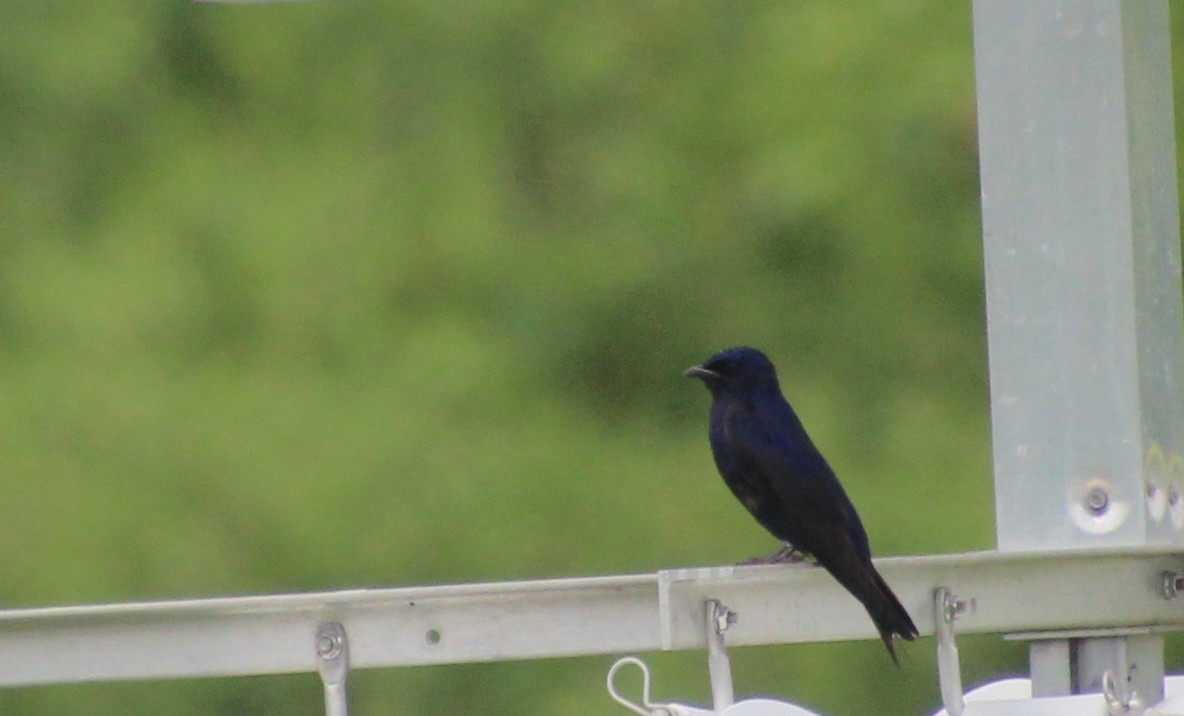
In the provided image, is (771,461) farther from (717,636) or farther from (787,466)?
(717,636)

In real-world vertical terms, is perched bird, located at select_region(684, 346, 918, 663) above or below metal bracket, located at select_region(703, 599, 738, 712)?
above

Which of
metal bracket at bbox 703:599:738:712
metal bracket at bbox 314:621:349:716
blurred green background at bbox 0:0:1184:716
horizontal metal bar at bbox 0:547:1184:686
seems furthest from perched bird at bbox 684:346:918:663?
blurred green background at bbox 0:0:1184:716

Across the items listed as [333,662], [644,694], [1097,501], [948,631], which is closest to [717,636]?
[644,694]

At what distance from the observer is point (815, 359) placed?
6.04 meters

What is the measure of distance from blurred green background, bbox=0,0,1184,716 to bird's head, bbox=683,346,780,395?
1721 mm

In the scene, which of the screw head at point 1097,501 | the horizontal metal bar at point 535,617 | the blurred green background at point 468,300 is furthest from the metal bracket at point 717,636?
the blurred green background at point 468,300

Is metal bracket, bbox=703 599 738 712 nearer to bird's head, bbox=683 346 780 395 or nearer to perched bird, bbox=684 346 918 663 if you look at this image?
perched bird, bbox=684 346 918 663

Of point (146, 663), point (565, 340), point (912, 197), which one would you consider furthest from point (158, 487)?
point (146, 663)

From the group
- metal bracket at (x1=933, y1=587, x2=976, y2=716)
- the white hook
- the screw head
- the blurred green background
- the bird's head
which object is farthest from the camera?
the blurred green background

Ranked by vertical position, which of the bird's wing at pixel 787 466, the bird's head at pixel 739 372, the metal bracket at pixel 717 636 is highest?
the bird's head at pixel 739 372

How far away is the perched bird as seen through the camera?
10.6 feet

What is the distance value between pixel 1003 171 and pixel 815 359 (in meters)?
3.64

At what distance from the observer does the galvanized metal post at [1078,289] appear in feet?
7.55

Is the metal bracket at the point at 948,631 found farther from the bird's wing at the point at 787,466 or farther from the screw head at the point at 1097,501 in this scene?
the bird's wing at the point at 787,466
